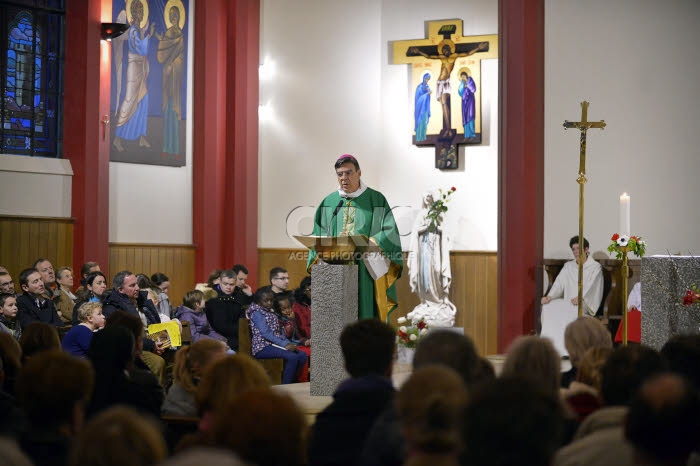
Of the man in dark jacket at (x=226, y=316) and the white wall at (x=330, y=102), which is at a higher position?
the white wall at (x=330, y=102)

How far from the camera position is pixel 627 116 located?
10.7 metres

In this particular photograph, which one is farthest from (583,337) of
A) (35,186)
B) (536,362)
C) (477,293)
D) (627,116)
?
(35,186)

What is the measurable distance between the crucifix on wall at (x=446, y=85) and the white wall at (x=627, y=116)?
2.60 m

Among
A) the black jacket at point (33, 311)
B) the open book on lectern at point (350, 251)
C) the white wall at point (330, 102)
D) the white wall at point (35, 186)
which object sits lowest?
the black jacket at point (33, 311)

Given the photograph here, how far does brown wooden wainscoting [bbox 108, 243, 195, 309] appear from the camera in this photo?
12.6 m

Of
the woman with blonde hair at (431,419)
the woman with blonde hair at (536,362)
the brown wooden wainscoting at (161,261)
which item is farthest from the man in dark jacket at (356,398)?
the brown wooden wainscoting at (161,261)

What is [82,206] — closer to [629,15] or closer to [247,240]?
[247,240]

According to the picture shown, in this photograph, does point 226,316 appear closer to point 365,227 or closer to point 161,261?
point 365,227

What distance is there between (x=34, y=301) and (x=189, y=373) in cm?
453

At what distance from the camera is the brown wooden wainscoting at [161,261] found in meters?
12.6

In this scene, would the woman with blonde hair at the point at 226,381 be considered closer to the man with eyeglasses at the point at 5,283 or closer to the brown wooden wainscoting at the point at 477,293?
the man with eyeglasses at the point at 5,283

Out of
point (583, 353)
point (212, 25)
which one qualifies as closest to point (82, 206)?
point (212, 25)

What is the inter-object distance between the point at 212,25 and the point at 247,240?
311 centimetres

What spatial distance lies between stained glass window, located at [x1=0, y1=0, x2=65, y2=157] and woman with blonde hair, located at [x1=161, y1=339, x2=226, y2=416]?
27.2 feet
